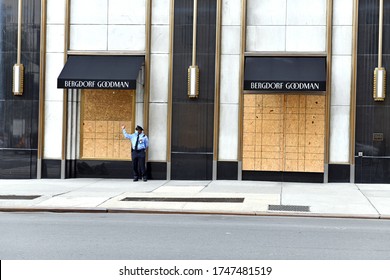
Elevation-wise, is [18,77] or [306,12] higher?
[306,12]

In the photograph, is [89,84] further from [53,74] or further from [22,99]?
[22,99]

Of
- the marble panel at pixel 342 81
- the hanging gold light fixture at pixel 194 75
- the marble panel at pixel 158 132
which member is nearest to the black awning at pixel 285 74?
the marble panel at pixel 342 81

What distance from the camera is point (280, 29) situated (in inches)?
719

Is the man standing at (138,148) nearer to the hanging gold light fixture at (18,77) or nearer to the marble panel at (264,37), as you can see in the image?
the hanging gold light fixture at (18,77)

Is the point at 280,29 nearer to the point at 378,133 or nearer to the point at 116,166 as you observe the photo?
the point at 378,133

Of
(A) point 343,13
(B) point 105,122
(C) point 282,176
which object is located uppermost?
(A) point 343,13

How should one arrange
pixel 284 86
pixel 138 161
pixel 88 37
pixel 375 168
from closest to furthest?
pixel 284 86, pixel 375 168, pixel 138 161, pixel 88 37

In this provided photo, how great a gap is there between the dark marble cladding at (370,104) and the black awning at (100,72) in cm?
674

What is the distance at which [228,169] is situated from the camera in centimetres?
1842

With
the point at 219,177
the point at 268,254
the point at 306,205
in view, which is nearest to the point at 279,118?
the point at 219,177

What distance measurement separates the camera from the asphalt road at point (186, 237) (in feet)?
25.8

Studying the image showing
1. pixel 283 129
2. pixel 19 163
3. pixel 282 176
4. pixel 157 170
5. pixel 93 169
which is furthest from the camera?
pixel 93 169

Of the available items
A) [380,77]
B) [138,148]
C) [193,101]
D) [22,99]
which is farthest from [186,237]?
[22,99]

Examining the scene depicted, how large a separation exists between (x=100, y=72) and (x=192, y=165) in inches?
159
